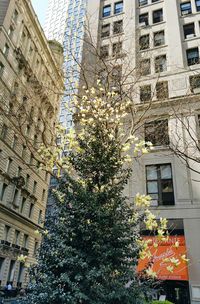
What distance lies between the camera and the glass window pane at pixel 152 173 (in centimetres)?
1767

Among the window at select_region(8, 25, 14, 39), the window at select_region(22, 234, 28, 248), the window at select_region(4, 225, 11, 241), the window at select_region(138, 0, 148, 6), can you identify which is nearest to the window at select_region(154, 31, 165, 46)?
the window at select_region(138, 0, 148, 6)

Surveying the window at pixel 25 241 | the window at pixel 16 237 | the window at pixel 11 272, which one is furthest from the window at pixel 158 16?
the window at pixel 11 272

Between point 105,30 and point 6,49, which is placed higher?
point 6,49

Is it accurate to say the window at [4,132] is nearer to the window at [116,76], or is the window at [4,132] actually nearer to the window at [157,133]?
the window at [157,133]

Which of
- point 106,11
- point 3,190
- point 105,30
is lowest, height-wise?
point 3,190

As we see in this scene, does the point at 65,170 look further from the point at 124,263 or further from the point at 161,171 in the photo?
the point at 161,171

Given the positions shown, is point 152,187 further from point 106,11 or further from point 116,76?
point 106,11

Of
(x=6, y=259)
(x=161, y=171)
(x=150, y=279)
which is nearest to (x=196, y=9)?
(x=161, y=171)

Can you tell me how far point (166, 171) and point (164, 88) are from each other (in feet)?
19.2

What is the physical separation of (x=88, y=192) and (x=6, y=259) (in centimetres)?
2637

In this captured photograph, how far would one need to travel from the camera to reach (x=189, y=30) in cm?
2241

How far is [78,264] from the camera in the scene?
5902 mm

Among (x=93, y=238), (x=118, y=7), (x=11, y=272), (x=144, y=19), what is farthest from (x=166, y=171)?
(x=11, y=272)

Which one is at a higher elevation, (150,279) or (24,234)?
(24,234)
